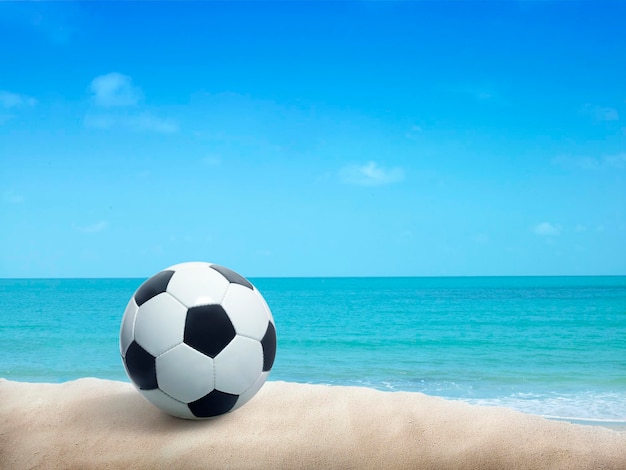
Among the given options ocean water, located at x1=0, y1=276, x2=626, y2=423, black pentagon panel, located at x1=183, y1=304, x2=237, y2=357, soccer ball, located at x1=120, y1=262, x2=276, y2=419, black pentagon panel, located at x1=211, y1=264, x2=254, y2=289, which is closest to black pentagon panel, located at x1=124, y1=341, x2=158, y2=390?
soccer ball, located at x1=120, y1=262, x2=276, y2=419

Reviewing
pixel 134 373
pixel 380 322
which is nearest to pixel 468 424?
pixel 134 373

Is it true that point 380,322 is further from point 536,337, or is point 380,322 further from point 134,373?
point 134,373

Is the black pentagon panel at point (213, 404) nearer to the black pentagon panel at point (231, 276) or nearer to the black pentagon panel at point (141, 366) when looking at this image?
the black pentagon panel at point (141, 366)

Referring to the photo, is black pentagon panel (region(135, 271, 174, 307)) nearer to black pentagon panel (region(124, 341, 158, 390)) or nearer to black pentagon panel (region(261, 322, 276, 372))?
black pentagon panel (region(124, 341, 158, 390))

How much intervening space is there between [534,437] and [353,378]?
17.9 ft

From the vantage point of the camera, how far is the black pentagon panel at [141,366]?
405cm

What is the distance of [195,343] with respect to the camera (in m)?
3.98

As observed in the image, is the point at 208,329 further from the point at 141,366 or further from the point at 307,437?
the point at 307,437

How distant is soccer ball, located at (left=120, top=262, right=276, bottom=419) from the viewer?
13.1 ft

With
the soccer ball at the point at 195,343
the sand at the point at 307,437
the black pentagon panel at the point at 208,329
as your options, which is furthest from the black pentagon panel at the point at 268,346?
the sand at the point at 307,437

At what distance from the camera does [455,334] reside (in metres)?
16.9

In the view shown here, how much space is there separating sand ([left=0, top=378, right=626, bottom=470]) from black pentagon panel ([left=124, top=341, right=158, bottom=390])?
1.33 ft

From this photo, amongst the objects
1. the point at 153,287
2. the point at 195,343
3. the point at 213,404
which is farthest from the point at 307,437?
the point at 153,287

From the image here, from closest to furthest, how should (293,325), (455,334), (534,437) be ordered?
(534,437), (455,334), (293,325)
